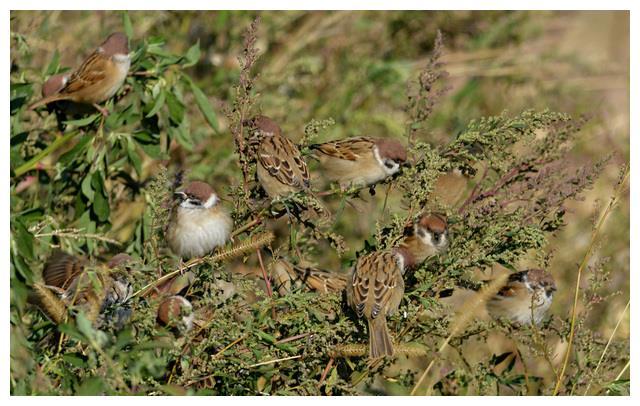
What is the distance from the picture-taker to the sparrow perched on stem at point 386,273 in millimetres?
2746

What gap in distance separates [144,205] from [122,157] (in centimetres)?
22

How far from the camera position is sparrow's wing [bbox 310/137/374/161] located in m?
3.67

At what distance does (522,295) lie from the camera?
11.7ft

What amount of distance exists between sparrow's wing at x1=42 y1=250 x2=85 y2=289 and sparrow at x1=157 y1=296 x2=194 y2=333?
39cm

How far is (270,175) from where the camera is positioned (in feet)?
10.1

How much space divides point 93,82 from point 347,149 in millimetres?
1048

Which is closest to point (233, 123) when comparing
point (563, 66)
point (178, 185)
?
point (178, 185)

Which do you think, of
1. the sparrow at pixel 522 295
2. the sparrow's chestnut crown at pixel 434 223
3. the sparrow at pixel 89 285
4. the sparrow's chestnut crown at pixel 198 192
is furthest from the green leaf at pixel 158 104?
the sparrow at pixel 522 295

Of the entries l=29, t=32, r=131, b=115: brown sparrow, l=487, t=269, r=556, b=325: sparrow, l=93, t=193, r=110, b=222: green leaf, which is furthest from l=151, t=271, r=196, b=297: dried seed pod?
l=487, t=269, r=556, b=325: sparrow

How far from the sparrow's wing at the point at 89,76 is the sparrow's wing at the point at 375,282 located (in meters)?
1.20

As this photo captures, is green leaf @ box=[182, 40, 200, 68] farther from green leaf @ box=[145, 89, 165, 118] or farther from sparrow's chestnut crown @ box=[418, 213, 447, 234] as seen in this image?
sparrow's chestnut crown @ box=[418, 213, 447, 234]

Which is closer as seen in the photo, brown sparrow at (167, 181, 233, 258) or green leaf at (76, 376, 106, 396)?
green leaf at (76, 376, 106, 396)

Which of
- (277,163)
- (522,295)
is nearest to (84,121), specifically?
(277,163)
